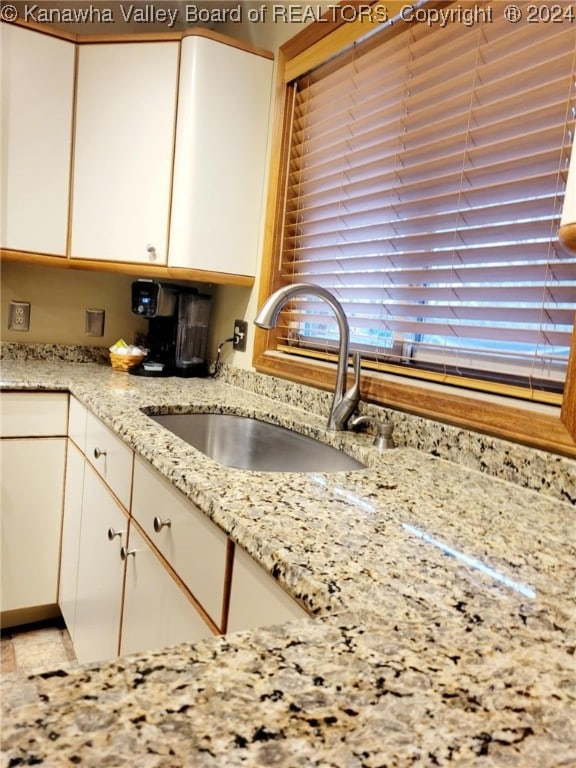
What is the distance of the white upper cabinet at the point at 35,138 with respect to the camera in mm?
1930

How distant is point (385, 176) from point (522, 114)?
44 cm

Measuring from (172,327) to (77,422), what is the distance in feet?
2.11

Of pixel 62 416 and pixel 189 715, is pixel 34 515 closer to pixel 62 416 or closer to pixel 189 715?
pixel 62 416

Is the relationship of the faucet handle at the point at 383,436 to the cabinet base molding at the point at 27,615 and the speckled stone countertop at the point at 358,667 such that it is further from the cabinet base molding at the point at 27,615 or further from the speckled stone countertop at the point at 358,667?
the cabinet base molding at the point at 27,615

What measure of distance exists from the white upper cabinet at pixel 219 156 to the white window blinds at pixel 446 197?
0.24 m

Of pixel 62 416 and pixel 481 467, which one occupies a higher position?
pixel 481 467

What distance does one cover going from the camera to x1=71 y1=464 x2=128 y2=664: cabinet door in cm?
135

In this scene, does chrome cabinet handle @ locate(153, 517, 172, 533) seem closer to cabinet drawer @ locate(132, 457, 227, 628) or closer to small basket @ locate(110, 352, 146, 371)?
cabinet drawer @ locate(132, 457, 227, 628)

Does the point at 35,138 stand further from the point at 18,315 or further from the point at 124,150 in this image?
the point at 18,315

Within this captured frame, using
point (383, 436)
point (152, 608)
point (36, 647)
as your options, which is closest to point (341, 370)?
point (383, 436)

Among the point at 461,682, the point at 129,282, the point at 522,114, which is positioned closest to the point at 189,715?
the point at 461,682

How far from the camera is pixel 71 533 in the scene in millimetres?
1798

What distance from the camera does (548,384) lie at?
1098 mm

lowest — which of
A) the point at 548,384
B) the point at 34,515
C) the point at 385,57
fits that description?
the point at 34,515
